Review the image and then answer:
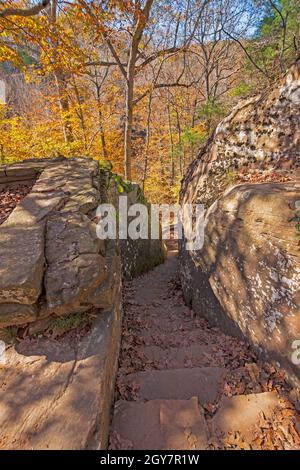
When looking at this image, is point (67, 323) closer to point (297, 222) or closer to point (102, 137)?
point (297, 222)

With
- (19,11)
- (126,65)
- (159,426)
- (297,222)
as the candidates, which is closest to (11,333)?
(159,426)

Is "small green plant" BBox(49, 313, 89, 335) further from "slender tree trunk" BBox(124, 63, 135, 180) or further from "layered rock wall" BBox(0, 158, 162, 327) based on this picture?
"slender tree trunk" BBox(124, 63, 135, 180)

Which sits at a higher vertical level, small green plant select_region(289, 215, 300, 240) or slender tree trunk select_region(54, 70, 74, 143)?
slender tree trunk select_region(54, 70, 74, 143)

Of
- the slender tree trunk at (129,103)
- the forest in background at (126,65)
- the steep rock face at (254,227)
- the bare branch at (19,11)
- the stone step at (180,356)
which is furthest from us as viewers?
the slender tree trunk at (129,103)

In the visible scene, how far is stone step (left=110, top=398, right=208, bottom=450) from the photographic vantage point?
181 cm

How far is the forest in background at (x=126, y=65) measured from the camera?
Result: 6949 millimetres

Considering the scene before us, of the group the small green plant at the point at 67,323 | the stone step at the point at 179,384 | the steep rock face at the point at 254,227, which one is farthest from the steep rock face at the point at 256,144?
the small green plant at the point at 67,323

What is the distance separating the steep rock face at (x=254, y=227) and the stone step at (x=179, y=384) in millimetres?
660

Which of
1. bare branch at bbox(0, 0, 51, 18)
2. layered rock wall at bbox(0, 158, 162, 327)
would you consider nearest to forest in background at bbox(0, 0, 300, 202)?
bare branch at bbox(0, 0, 51, 18)

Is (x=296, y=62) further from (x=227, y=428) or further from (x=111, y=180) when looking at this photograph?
(x=227, y=428)

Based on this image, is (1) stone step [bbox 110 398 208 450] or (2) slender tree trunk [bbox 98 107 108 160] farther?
(2) slender tree trunk [bbox 98 107 108 160]

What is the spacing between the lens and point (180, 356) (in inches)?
116

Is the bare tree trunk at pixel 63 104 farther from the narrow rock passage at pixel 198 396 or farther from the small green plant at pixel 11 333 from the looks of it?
the small green plant at pixel 11 333

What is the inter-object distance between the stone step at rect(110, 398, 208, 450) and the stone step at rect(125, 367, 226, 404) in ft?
0.79
